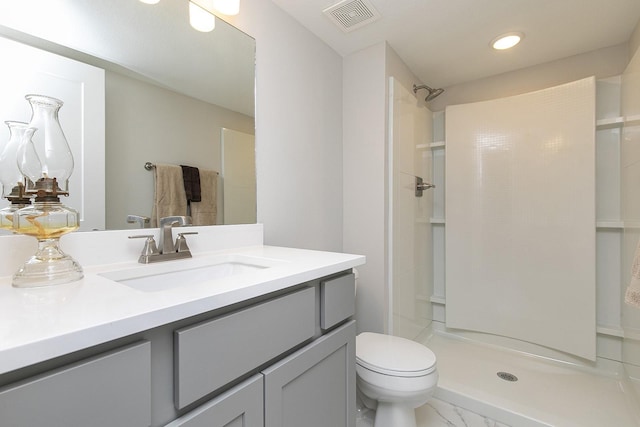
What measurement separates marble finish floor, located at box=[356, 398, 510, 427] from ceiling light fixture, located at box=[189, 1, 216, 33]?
2035mm

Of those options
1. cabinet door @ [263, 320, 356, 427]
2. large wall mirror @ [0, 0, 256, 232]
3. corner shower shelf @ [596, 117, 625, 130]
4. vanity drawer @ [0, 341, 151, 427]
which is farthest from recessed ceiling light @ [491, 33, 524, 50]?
vanity drawer @ [0, 341, 151, 427]

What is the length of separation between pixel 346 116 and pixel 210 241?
129 cm

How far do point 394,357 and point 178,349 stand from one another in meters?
1.10

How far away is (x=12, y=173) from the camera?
30.8 inches

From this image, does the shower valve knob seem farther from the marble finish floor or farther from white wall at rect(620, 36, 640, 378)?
the marble finish floor

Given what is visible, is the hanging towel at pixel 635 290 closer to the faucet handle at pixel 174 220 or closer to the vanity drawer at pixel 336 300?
the vanity drawer at pixel 336 300

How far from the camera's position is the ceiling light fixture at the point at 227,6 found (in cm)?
127

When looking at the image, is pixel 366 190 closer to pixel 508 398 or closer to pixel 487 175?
pixel 487 175

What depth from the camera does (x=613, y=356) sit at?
74.7 inches

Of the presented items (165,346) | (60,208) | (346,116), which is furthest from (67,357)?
(346,116)

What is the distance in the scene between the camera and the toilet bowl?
1.25 m

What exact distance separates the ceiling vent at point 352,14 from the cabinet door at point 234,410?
5.61 feet

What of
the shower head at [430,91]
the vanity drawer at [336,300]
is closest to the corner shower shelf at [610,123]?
the shower head at [430,91]

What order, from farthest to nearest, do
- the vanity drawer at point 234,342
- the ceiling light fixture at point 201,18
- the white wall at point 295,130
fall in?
the white wall at point 295,130 < the ceiling light fixture at point 201,18 < the vanity drawer at point 234,342
